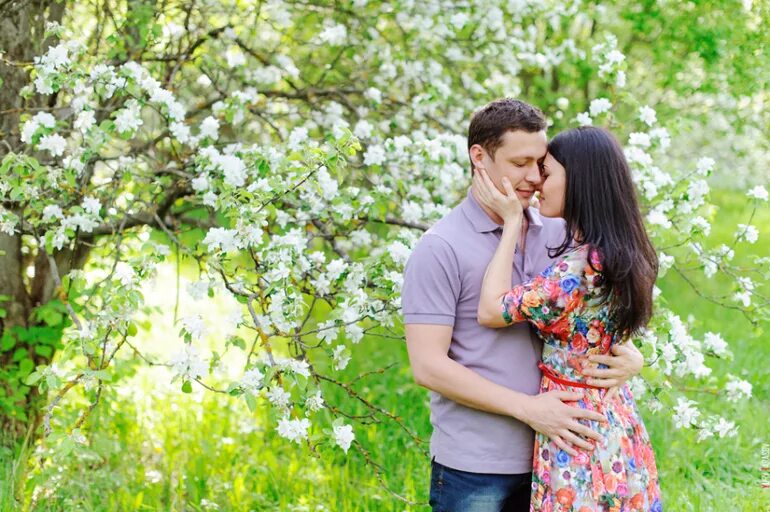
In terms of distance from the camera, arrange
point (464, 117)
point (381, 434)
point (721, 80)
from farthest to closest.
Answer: point (721, 80) → point (464, 117) → point (381, 434)

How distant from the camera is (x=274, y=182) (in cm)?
311

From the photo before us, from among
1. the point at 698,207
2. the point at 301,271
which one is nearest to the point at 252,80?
the point at 301,271

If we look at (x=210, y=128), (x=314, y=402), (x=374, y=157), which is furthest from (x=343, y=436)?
(x=210, y=128)

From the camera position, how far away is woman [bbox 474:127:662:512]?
2408mm

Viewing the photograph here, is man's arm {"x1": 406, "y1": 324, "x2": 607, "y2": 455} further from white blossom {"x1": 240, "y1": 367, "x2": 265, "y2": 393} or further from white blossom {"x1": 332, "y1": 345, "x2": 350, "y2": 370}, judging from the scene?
white blossom {"x1": 332, "y1": 345, "x2": 350, "y2": 370}

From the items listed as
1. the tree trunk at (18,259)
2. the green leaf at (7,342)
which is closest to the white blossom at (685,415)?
the tree trunk at (18,259)

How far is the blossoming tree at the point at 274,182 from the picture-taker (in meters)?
3.11

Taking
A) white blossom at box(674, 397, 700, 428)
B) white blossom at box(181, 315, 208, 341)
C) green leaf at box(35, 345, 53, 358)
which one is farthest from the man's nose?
green leaf at box(35, 345, 53, 358)

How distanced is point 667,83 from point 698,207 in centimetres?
266

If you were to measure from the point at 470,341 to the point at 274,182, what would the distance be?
3.23ft

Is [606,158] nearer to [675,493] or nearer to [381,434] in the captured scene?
[675,493]

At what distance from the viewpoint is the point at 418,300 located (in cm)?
247

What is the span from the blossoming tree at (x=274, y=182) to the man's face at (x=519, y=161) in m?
0.62

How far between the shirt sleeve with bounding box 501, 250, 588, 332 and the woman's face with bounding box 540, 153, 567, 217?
6.5 inches
